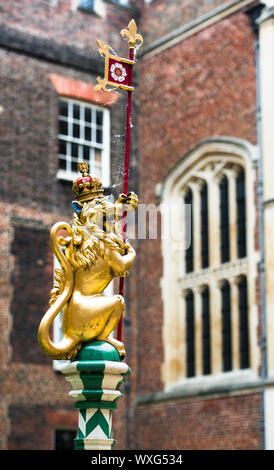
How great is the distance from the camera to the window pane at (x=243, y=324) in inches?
620

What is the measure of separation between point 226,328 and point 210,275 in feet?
A: 3.30

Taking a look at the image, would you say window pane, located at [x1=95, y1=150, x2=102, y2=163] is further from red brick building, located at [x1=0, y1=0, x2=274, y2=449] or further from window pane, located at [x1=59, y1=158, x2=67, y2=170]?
window pane, located at [x1=59, y1=158, x2=67, y2=170]

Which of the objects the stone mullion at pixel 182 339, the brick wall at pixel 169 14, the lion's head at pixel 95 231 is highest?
the brick wall at pixel 169 14

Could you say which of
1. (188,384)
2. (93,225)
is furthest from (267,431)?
(93,225)

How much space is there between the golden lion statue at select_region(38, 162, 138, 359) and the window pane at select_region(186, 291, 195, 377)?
13.6 m

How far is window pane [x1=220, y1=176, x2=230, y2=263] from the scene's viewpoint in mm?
16547

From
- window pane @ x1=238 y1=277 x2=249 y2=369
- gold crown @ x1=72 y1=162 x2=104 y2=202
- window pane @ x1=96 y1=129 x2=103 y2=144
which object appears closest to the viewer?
gold crown @ x1=72 y1=162 x2=104 y2=202

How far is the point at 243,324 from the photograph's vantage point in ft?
52.4

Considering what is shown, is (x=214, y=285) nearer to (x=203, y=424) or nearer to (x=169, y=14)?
(x=203, y=424)

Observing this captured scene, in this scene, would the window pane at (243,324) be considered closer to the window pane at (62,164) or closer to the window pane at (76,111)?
the window pane at (62,164)

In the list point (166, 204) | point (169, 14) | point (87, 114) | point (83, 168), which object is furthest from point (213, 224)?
point (83, 168)

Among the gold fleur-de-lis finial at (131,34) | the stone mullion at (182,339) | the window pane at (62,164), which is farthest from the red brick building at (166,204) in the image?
the gold fleur-de-lis finial at (131,34)

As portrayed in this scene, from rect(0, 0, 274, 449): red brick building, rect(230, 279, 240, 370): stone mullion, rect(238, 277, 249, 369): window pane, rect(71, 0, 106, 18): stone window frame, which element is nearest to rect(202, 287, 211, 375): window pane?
rect(0, 0, 274, 449): red brick building

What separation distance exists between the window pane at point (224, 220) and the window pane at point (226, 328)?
561mm
